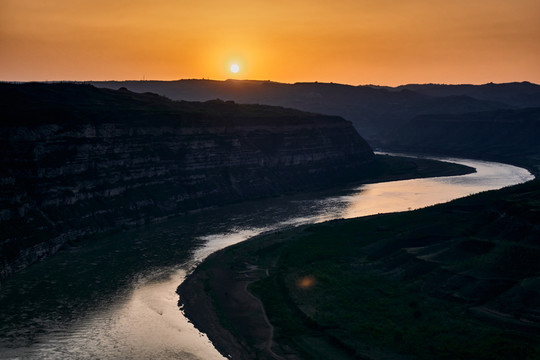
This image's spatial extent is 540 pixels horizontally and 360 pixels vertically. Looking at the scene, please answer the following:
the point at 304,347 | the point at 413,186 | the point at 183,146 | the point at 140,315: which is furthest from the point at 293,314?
the point at 413,186

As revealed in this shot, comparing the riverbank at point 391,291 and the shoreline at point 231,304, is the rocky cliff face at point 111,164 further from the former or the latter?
the riverbank at point 391,291

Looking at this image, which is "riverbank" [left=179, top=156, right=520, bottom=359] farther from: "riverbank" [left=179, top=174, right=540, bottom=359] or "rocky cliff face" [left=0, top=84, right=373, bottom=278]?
"rocky cliff face" [left=0, top=84, right=373, bottom=278]

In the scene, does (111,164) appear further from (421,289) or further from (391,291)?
(421,289)

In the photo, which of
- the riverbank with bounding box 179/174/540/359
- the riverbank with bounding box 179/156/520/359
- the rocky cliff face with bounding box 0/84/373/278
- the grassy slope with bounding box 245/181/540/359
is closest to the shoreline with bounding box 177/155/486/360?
the riverbank with bounding box 179/156/520/359

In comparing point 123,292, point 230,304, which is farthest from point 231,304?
point 123,292

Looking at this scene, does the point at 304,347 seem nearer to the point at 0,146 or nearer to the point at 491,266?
the point at 491,266

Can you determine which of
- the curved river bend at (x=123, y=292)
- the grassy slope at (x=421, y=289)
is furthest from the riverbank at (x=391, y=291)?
the curved river bend at (x=123, y=292)
